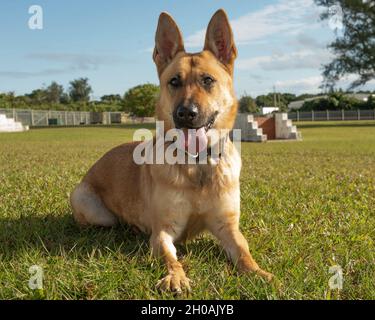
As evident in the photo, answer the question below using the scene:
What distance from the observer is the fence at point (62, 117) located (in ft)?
163

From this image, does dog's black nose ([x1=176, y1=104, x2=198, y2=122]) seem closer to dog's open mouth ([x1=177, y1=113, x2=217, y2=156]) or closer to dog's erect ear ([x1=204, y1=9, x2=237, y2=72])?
dog's open mouth ([x1=177, y1=113, x2=217, y2=156])

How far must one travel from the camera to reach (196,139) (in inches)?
136

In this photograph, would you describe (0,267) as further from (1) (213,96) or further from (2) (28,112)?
(2) (28,112)

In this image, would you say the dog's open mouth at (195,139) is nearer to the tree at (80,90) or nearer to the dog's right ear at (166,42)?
the dog's right ear at (166,42)

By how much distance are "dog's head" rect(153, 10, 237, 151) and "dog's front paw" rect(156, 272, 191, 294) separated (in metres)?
1.17

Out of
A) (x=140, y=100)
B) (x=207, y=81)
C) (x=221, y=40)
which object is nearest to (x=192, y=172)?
(x=207, y=81)

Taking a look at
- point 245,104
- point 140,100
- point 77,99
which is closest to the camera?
point 245,104

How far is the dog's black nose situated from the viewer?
10.7 ft

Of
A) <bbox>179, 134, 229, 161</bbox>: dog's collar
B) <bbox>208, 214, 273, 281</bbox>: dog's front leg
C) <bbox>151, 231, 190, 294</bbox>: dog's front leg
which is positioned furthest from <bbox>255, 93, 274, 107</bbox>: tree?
<bbox>151, 231, 190, 294</bbox>: dog's front leg

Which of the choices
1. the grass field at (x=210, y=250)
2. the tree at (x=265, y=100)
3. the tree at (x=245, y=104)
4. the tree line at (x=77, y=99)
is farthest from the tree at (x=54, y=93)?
the grass field at (x=210, y=250)

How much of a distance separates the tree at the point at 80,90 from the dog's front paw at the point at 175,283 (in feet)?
287

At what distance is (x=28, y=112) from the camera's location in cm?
5188

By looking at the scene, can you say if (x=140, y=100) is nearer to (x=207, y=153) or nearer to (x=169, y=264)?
(x=207, y=153)

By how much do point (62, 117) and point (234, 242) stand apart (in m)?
59.2
